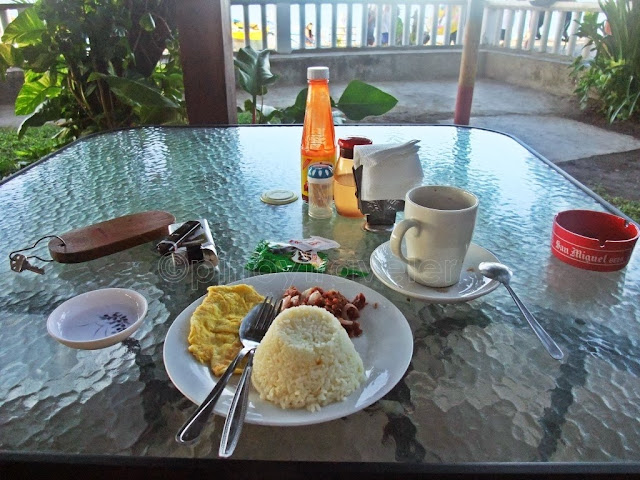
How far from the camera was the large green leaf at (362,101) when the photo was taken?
91.4 inches

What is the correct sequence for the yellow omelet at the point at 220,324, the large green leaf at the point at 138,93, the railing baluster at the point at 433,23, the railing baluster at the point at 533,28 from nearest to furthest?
the yellow omelet at the point at 220,324 → the large green leaf at the point at 138,93 → the railing baluster at the point at 533,28 → the railing baluster at the point at 433,23

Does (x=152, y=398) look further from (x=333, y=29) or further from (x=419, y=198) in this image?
(x=333, y=29)

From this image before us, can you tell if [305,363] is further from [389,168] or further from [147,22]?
[147,22]

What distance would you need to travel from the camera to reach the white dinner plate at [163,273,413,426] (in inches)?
23.6

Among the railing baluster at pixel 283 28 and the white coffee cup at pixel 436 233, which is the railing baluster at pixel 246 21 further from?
the white coffee cup at pixel 436 233

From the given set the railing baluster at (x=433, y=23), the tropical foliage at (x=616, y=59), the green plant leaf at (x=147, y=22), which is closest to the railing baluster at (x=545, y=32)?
the tropical foliage at (x=616, y=59)

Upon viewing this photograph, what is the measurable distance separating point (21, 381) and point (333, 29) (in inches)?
268

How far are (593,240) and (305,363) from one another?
2.16ft

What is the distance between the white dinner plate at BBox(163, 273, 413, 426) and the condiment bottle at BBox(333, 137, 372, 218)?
36 centimetres

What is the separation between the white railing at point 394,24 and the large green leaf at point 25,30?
348 centimetres

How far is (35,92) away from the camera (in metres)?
3.30

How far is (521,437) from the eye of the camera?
61 cm

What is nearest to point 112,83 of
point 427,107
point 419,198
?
point 419,198

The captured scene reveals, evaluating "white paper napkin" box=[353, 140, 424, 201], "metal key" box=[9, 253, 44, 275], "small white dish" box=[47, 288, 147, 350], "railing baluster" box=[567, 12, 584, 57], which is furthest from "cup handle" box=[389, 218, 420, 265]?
"railing baluster" box=[567, 12, 584, 57]
